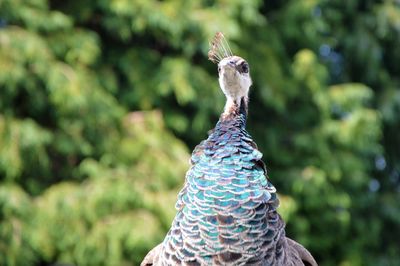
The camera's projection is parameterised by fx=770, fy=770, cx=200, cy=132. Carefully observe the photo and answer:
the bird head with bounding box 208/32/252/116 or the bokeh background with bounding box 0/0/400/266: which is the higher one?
the bird head with bounding box 208/32/252/116

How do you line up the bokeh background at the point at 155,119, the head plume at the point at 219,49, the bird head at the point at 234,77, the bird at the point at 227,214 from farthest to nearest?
the bokeh background at the point at 155,119, the head plume at the point at 219,49, the bird head at the point at 234,77, the bird at the point at 227,214

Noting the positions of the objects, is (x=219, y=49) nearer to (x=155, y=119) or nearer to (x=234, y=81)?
(x=234, y=81)

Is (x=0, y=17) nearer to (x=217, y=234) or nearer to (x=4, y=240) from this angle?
(x=4, y=240)

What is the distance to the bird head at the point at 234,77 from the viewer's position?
293 cm

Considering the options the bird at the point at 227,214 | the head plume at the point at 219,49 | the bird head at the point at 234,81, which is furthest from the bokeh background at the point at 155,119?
the bird at the point at 227,214

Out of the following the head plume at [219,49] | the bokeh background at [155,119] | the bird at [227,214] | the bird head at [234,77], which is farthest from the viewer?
the bokeh background at [155,119]

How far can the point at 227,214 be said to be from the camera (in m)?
2.60

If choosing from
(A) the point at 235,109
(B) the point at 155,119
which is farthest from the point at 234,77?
(B) the point at 155,119

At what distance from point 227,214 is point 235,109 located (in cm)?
53

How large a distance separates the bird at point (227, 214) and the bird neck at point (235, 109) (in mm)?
121

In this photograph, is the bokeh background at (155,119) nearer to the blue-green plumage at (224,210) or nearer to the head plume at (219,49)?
the head plume at (219,49)

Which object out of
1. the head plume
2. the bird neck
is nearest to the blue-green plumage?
the bird neck

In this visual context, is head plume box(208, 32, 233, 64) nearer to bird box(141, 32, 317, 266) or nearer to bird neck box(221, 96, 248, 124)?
bird neck box(221, 96, 248, 124)

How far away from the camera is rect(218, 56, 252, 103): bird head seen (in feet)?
9.61
